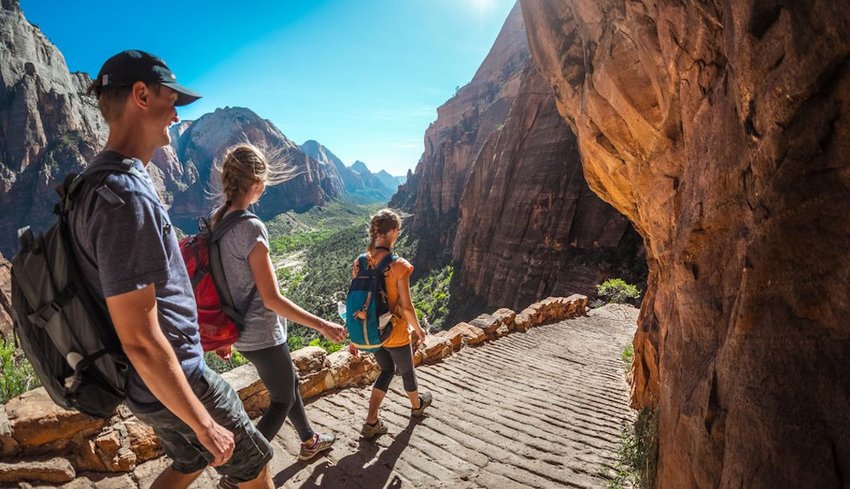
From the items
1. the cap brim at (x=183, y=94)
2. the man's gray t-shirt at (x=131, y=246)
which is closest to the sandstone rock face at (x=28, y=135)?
the cap brim at (x=183, y=94)

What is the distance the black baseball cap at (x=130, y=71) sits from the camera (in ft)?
4.45

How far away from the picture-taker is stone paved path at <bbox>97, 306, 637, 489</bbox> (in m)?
2.92

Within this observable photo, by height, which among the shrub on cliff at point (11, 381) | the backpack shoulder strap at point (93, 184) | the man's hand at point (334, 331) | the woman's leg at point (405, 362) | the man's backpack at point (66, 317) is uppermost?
the backpack shoulder strap at point (93, 184)

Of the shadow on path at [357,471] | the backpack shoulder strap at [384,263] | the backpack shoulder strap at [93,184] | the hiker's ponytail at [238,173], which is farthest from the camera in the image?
the backpack shoulder strap at [384,263]

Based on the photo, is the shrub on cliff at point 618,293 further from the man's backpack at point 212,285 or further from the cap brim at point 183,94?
the cap brim at point 183,94

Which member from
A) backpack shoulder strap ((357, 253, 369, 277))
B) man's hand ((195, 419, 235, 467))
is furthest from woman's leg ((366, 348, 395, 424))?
man's hand ((195, 419, 235, 467))

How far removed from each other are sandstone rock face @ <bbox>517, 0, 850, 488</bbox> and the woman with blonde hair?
1.87 meters

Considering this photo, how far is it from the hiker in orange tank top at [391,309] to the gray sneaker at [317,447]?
1.18 ft

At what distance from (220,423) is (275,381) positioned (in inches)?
31.8

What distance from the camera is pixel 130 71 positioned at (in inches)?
54.2

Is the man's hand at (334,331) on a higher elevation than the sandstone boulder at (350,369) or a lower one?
higher

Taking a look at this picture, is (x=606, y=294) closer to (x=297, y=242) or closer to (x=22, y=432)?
(x=22, y=432)

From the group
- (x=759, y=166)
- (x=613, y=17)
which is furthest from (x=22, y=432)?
(x=613, y=17)

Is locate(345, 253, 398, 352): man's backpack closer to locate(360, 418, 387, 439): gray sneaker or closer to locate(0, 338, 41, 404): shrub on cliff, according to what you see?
locate(360, 418, 387, 439): gray sneaker
